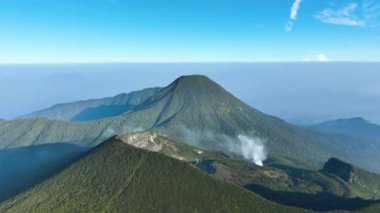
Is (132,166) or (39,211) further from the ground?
(132,166)

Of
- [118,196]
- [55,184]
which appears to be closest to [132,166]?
[118,196]

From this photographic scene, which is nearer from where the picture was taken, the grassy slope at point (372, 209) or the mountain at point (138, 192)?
the mountain at point (138, 192)

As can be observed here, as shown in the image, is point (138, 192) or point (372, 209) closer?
point (138, 192)

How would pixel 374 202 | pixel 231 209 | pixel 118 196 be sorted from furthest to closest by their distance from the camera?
pixel 374 202 < pixel 118 196 < pixel 231 209

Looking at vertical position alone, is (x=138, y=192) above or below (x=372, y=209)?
above

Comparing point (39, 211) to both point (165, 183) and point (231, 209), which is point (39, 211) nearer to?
point (165, 183)

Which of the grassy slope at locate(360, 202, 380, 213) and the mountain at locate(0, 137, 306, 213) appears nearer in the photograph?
the mountain at locate(0, 137, 306, 213)

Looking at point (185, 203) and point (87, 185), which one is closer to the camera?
point (185, 203)

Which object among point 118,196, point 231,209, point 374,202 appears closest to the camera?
point 231,209
